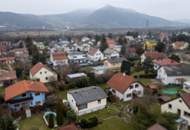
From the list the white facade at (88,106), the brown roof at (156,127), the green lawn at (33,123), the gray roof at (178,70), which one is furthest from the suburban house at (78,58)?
the brown roof at (156,127)

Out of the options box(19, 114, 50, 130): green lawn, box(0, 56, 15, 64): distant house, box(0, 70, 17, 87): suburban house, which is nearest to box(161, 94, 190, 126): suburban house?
box(19, 114, 50, 130): green lawn

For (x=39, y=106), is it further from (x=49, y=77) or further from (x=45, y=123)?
(x=49, y=77)

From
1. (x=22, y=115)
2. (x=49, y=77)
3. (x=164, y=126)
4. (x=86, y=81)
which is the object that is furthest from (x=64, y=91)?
(x=164, y=126)

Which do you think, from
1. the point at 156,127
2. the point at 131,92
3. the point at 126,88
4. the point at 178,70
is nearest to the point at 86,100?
the point at 126,88

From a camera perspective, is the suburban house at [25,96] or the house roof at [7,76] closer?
the suburban house at [25,96]

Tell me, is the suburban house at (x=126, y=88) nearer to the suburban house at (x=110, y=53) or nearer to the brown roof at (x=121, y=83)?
the brown roof at (x=121, y=83)

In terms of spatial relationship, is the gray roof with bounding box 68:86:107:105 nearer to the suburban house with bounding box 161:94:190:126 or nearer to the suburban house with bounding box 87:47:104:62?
the suburban house with bounding box 161:94:190:126

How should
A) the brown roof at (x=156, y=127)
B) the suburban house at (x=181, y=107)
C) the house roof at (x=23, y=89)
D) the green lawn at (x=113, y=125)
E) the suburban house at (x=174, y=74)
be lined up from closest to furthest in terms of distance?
the brown roof at (x=156, y=127) < the suburban house at (x=181, y=107) < the green lawn at (x=113, y=125) < the house roof at (x=23, y=89) < the suburban house at (x=174, y=74)
